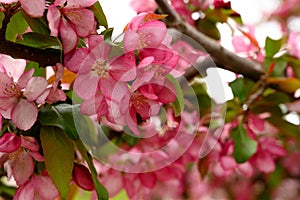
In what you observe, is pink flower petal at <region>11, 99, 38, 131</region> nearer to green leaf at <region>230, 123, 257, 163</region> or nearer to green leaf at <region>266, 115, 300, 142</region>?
green leaf at <region>230, 123, 257, 163</region>

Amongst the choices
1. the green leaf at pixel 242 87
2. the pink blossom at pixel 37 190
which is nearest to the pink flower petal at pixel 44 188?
the pink blossom at pixel 37 190

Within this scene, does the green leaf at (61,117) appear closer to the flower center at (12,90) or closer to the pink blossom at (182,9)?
the flower center at (12,90)

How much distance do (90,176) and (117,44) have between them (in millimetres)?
152

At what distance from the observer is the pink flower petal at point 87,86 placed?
1.53 feet

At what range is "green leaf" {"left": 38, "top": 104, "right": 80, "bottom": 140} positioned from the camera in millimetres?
511

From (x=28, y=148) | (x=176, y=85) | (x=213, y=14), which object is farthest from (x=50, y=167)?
(x=213, y=14)

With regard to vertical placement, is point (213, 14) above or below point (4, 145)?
below

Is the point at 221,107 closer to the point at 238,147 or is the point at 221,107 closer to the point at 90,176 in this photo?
the point at 238,147

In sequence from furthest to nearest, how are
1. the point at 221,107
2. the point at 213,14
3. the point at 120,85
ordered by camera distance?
1. the point at 213,14
2. the point at 221,107
3. the point at 120,85

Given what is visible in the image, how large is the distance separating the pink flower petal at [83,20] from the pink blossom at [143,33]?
1.2 inches

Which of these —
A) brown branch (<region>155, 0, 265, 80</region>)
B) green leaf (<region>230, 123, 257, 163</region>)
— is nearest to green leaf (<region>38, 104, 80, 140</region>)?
brown branch (<region>155, 0, 265, 80</region>)

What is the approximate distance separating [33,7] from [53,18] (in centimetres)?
2

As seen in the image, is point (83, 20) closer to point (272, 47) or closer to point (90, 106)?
point (90, 106)

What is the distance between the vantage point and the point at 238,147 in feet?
2.64
